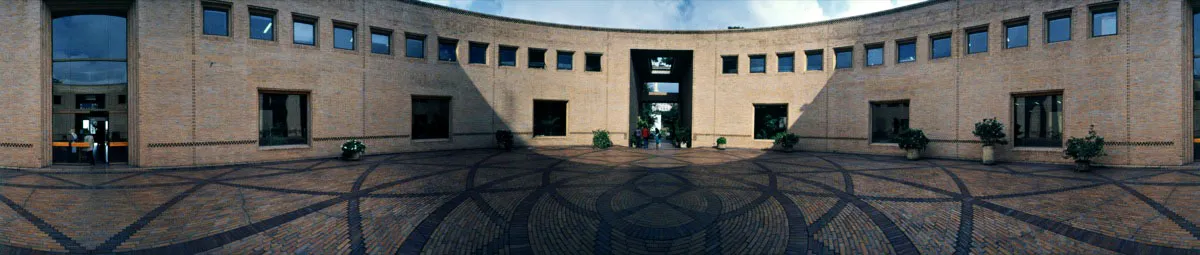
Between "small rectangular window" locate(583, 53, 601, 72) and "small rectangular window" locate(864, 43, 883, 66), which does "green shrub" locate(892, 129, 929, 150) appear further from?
"small rectangular window" locate(583, 53, 601, 72)

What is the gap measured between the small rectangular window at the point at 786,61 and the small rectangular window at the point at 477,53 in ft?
47.7

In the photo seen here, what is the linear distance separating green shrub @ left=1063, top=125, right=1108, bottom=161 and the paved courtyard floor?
983mm

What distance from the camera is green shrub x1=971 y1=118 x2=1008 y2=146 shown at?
14.0 metres

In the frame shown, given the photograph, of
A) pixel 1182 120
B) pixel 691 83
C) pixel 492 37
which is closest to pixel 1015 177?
pixel 1182 120

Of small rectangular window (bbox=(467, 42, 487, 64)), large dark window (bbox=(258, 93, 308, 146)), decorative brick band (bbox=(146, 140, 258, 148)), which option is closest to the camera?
decorative brick band (bbox=(146, 140, 258, 148))

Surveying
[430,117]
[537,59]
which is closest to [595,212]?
[430,117]

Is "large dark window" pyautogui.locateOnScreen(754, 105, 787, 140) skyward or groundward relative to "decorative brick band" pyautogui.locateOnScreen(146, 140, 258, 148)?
skyward

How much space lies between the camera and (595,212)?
6.62 m

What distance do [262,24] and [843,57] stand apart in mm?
23875

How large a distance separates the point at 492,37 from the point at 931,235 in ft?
58.1

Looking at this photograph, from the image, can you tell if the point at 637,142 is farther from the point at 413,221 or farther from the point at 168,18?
the point at 168,18

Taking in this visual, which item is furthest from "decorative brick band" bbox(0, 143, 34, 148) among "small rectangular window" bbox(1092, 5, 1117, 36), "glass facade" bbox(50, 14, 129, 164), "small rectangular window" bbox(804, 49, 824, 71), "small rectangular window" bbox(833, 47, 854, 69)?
"small rectangular window" bbox(1092, 5, 1117, 36)

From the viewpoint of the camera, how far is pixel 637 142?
2159 cm

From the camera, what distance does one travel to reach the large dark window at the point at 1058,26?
44.8ft
